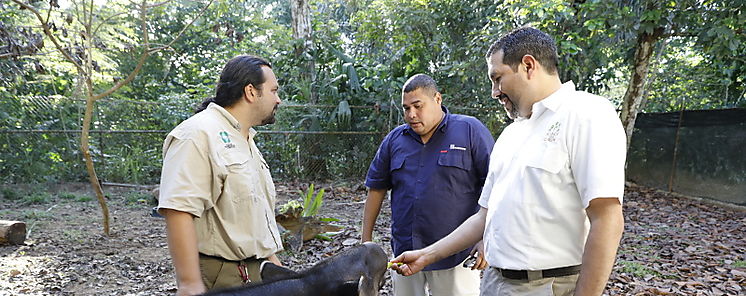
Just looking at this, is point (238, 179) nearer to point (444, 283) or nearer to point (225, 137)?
point (225, 137)

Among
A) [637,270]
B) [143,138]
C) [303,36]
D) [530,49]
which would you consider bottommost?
[637,270]

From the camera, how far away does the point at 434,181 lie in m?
3.23

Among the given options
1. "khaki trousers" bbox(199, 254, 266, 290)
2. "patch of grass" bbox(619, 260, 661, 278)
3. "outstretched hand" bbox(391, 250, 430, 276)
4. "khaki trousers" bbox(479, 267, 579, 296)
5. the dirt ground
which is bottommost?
the dirt ground

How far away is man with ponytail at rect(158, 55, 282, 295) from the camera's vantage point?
215 cm

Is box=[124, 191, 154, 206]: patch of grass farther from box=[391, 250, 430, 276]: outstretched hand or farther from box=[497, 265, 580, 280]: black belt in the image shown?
box=[497, 265, 580, 280]: black belt

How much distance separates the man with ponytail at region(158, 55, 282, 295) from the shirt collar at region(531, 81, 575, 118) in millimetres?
1217

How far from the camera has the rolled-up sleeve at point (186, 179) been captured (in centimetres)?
214

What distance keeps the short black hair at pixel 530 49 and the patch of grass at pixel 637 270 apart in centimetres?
421

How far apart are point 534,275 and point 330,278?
86cm

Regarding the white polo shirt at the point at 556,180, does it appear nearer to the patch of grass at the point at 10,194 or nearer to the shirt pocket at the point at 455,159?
the shirt pocket at the point at 455,159

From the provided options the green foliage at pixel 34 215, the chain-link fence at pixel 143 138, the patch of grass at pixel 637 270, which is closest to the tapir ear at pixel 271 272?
the patch of grass at pixel 637 270

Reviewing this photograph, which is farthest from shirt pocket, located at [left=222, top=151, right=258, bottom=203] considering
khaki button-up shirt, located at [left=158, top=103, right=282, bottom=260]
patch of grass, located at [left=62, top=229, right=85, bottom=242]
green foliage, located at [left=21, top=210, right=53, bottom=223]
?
green foliage, located at [left=21, top=210, right=53, bottom=223]

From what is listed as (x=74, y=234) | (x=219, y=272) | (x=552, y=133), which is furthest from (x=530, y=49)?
(x=74, y=234)

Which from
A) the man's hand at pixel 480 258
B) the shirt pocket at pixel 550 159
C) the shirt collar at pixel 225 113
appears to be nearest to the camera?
the shirt pocket at pixel 550 159
